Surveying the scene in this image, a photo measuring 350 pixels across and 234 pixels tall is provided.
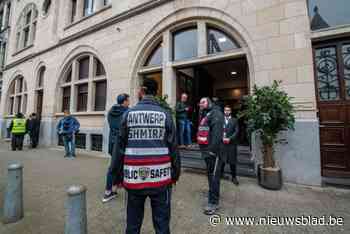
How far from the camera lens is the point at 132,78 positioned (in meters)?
7.31

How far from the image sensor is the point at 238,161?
17.1 feet

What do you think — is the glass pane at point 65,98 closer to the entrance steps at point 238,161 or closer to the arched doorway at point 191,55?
the arched doorway at point 191,55

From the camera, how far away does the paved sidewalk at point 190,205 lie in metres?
2.50

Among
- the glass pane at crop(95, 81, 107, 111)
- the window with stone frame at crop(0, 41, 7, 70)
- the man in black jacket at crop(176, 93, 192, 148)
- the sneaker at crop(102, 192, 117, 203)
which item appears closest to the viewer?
the sneaker at crop(102, 192, 117, 203)

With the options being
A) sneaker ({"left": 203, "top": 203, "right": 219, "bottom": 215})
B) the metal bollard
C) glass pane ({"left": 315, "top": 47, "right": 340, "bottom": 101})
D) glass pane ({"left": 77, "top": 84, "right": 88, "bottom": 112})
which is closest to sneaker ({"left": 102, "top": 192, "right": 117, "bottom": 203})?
the metal bollard

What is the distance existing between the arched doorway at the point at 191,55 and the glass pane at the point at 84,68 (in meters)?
4.09

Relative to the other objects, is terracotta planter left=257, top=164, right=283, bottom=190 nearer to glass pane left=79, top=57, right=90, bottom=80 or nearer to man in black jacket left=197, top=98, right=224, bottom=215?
man in black jacket left=197, top=98, right=224, bottom=215

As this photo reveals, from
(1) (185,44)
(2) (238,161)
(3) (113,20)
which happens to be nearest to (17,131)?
(3) (113,20)

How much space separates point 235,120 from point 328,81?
272 cm

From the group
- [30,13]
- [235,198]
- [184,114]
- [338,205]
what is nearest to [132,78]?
[184,114]

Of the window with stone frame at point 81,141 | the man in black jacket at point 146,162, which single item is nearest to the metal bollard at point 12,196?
the man in black jacket at point 146,162

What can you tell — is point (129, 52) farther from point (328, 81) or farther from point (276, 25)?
point (328, 81)

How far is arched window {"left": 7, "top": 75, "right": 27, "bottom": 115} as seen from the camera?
1301 centimetres

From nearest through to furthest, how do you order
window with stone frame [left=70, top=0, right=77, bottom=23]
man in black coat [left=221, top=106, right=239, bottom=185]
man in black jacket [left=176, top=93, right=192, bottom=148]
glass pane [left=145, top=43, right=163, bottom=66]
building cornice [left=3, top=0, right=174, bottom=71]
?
1. man in black coat [left=221, top=106, right=239, bottom=185]
2. man in black jacket [left=176, top=93, right=192, bottom=148]
3. building cornice [left=3, top=0, right=174, bottom=71]
4. glass pane [left=145, top=43, right=163, bottom=66]
5. window with stone frame [left=70, top=0, right=77, bottom=23]
